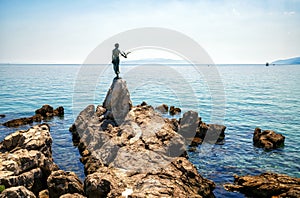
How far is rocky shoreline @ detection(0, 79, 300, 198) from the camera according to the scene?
15.7 metres

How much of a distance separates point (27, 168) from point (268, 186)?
1772 cm

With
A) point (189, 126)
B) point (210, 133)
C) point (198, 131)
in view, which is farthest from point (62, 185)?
point (210, 133)

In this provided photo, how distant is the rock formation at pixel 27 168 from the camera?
1592cm

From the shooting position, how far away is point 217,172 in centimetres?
2330

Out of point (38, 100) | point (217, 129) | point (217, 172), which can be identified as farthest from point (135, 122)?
point (38, 100)

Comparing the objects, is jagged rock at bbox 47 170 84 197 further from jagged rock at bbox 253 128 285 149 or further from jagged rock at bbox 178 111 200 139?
jagged rock at bbox 253 128 285 149

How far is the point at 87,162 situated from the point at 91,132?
5123mm

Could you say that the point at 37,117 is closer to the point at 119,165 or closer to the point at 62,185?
the point at 119,165

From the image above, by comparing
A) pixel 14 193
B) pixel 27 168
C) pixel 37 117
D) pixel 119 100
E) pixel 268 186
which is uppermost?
pixel 119 100

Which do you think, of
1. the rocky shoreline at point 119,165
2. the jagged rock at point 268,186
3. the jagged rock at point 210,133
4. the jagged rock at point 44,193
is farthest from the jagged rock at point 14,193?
the jagged rock at point 210,133

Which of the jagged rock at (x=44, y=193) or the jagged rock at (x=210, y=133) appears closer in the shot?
the jagged rock at (x=44, y=193)

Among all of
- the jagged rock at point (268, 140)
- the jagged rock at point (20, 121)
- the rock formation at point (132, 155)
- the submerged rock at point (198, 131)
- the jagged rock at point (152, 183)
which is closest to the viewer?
the jagged rock at point (152, 183)

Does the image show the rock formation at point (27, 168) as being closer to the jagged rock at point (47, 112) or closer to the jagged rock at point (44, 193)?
the jagged rock at point (44, 193)

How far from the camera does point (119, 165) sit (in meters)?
19.1
